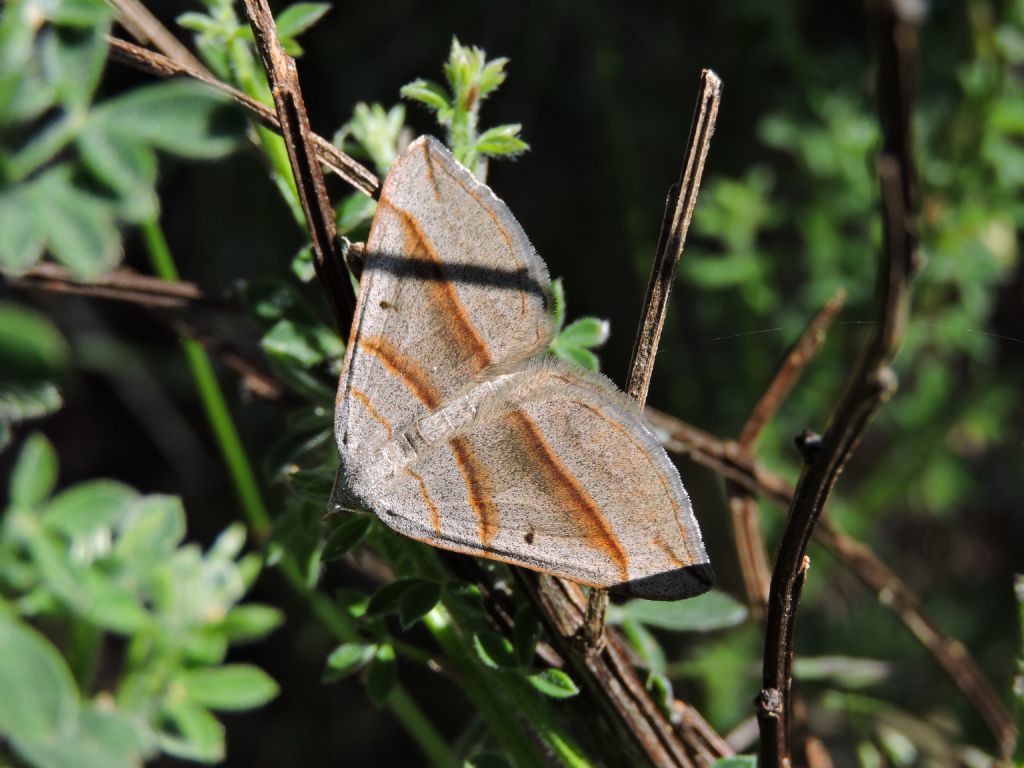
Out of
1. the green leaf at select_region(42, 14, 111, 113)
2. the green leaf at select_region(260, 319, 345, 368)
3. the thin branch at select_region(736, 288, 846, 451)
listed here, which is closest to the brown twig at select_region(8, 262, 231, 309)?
the green leaf at select_region(260, 319, 345, 368)

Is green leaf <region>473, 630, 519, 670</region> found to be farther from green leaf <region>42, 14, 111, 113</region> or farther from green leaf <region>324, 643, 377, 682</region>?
green leaf <region>42, 14, 111, 113</region>

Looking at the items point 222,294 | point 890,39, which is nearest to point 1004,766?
point 890,39

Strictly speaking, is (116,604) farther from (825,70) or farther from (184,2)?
(825,70)

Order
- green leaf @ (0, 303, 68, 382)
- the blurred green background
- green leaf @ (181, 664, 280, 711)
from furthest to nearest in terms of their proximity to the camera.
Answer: the blurred green background, green leaf @ (181, 664, 280, 711), green leaf @ (0, 303, 68, 382)

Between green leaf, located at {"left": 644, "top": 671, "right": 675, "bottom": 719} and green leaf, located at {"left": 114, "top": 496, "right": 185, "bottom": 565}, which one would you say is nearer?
green leaf, located at {"left": 644, "top": 671, "right": 675, "bottom": 719}

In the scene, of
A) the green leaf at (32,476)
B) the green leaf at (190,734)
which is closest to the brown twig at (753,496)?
the green leaf at (190,734)
